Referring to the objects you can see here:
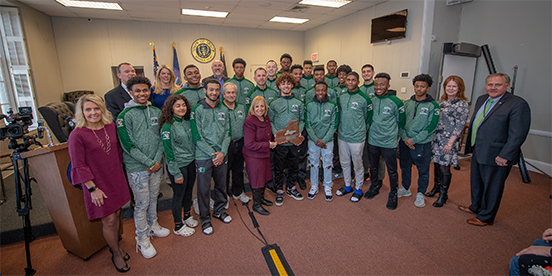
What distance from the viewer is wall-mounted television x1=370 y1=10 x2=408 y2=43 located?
545 centimetres

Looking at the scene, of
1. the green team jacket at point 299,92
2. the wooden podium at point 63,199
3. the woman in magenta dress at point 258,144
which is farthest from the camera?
the green team jacket at point 299,92

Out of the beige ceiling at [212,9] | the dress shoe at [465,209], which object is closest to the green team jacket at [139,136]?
the dress shoe at [465,209]

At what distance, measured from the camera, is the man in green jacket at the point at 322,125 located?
10.2 feet

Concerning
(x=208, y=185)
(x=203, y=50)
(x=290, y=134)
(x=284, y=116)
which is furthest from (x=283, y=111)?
(x=203, y=50)

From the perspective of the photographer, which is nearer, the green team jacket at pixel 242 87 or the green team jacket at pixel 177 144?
the green team jacket at pixel 177 144

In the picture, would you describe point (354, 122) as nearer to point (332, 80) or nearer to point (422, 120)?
point (422, 120)

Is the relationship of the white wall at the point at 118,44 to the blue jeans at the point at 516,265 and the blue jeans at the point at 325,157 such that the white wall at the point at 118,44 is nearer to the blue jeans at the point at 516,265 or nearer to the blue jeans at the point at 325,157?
the blue jeans at the point at 325,157

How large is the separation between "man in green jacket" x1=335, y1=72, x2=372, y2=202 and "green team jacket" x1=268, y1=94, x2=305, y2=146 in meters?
0.61

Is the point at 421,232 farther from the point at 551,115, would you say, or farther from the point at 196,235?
the point at 551,115

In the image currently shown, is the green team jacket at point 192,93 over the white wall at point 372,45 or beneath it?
beneath

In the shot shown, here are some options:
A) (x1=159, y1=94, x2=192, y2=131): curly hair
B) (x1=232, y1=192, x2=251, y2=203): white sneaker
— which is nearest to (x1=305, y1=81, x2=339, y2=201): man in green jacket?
(x1=232, y1=192, x2=251, y2=203): white sneaker

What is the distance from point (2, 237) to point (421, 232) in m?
4.50

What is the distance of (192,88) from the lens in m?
3.03

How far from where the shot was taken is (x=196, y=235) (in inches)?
103
